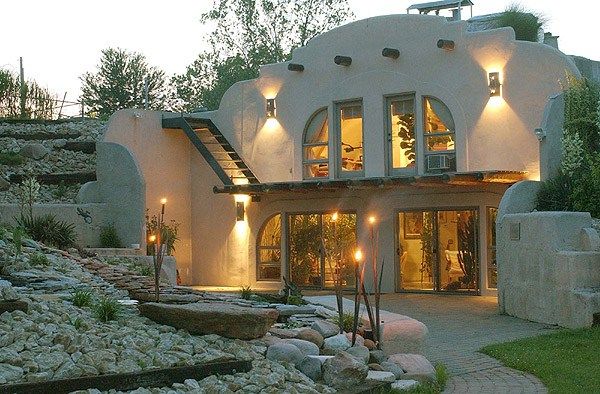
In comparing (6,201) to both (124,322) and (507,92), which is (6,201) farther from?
(124,322)

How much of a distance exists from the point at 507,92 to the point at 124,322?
12488 millimetres

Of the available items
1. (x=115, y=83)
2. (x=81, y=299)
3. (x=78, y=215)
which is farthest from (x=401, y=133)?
(x=115, y=83)

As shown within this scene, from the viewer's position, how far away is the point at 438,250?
68.3 feet

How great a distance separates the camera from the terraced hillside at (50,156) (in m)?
22.4

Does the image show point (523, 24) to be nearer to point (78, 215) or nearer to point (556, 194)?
point (556, 194)

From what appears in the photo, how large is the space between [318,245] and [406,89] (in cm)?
434

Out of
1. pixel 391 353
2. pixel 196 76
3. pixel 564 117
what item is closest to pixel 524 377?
pixel 391 353

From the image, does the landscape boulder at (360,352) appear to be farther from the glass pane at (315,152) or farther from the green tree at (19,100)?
the green tree at (19,100)

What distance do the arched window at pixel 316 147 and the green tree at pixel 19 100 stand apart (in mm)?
10808

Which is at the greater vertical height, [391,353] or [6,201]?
[6,201]

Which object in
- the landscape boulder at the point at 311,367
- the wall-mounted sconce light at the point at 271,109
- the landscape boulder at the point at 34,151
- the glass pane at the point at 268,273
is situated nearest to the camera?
the landscape boulder at the point at 311,367

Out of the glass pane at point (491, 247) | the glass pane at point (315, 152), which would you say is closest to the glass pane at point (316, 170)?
the glass pane at point (315, 152)

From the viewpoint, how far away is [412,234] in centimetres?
2133

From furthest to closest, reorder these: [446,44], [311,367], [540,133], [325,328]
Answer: [446,44] → [540,133] → [325,328] → [311,367]
